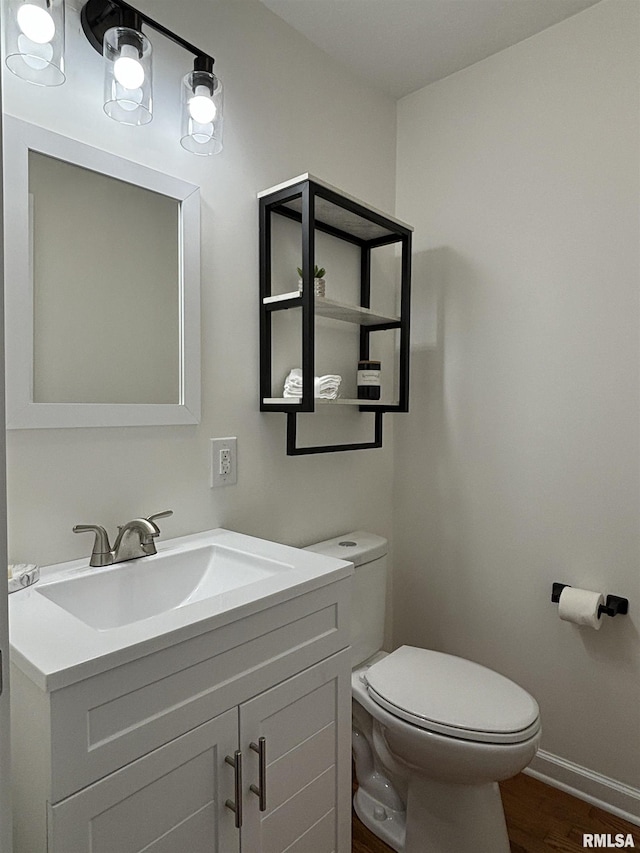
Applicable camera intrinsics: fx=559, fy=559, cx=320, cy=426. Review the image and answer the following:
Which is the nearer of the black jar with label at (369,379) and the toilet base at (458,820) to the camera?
the toilet base at (458,820)

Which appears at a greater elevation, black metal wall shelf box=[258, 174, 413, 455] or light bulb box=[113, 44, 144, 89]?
light bulb box=[113, 44, 144, 89]

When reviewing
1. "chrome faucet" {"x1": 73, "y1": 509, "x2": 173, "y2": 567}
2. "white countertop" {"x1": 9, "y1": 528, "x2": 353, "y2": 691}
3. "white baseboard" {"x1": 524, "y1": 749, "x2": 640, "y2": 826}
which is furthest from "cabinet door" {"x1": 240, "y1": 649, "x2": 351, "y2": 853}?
"white baseboard" {"x1": 524, "y1": 749, "x2": 640, "y2": 826}

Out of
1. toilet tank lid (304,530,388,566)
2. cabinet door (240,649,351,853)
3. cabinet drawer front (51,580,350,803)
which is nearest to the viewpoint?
cabinet drawer front (51,580,350,803)

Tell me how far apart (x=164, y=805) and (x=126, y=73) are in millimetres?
1477

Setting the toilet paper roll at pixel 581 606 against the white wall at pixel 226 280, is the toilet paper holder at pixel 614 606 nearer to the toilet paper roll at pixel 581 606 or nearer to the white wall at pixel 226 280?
the toilet paper roll at pixel 581 606

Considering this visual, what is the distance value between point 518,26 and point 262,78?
86 cm

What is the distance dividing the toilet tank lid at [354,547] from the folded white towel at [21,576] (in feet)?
2.89

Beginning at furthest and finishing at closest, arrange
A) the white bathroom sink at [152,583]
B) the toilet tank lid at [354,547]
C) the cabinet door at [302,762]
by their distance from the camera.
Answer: the toilet tank lid at [354,547] → the white bathroom sink at [152,583] → the cabinet door at [302,762]

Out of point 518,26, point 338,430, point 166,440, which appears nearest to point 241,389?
point 166,440

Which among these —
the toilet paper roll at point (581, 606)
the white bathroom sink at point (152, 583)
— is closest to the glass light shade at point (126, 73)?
the white bathroom sink at point (152, 583)

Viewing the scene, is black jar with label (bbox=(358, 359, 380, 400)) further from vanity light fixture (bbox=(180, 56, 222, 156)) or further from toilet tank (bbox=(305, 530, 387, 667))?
vanity light fixture (bbox=(180, 56, 222, 156))

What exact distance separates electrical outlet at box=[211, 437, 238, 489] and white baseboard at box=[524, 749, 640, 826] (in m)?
1.41

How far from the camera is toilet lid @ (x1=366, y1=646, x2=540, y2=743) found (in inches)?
54.0

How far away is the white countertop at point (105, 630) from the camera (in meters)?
0.82
